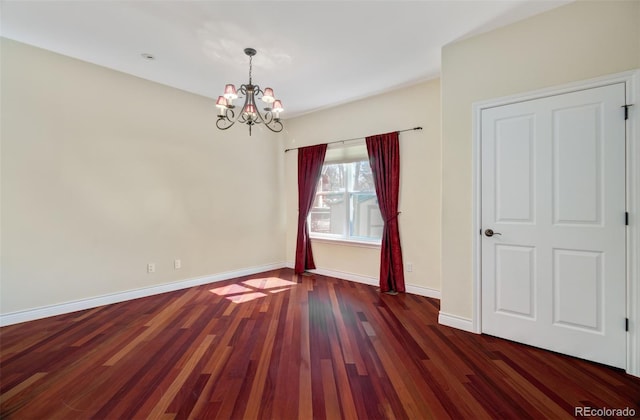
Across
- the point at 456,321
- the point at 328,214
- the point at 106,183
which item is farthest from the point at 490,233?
the point at 106,183

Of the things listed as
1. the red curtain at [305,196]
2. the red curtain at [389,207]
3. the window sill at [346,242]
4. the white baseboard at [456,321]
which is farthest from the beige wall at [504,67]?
the red curtain at [305,196]

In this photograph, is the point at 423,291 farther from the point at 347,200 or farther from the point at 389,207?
the point at 347,200

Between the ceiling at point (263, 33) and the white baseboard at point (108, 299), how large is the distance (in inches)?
111

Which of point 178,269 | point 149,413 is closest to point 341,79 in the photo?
point 178,269

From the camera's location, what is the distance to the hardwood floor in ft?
5.48

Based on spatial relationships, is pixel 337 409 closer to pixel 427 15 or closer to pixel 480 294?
pixel 480 294

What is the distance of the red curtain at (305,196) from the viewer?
15.8 ft

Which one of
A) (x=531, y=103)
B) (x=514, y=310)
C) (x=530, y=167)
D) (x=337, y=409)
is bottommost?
(x=337, y=409)

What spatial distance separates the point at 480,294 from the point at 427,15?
8.62 ft

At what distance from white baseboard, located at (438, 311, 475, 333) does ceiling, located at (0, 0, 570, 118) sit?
9.22 ft

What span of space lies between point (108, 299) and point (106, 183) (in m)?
1.43

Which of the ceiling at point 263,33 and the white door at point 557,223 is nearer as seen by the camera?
the white door at point 557,223

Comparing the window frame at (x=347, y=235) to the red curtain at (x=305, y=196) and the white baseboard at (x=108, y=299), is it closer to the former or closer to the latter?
the red curtain at (x=305, y=196)

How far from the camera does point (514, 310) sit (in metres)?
2.50
